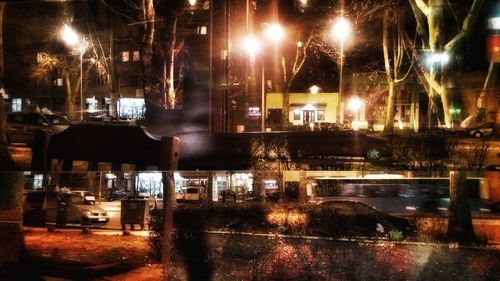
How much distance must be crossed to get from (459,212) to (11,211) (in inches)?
314

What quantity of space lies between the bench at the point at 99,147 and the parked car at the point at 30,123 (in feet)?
30.0

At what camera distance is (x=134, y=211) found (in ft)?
30.3

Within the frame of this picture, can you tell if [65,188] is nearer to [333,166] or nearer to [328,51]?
[333,166]

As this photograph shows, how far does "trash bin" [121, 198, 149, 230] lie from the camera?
354 inches

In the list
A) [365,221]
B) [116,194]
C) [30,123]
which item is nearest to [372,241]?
[365,221]

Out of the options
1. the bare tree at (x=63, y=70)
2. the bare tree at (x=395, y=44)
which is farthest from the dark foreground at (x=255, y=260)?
the bare tree at (x=63, y=70)

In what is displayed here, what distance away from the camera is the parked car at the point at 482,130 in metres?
12.7

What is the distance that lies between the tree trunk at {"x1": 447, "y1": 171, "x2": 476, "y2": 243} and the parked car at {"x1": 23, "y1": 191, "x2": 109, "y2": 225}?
20.8ft

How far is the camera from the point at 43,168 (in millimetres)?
10586

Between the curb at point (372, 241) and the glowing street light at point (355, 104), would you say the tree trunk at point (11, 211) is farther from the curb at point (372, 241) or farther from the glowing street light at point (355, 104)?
the glowing street light at point (355, 104)

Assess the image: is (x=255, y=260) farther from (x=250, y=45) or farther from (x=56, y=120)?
(x=56, y=120)

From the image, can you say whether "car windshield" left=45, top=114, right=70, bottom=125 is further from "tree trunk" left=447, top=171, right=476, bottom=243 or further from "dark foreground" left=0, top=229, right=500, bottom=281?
"tree trunk" left=447, top=171, right=476, bottom=243

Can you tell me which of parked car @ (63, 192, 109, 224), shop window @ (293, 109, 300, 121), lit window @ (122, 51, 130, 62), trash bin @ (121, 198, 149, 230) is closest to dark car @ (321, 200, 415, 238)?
trash bin @ (121, 198, 149, 230)

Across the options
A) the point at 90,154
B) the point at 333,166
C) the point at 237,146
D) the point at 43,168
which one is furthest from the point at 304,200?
the point at 43,168
